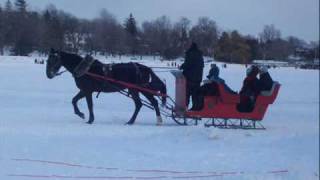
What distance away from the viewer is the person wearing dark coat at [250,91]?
10523mm

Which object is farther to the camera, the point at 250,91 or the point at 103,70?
the point at 103,70

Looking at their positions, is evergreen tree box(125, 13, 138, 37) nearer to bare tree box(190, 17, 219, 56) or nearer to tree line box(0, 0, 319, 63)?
tree line box(0, 0, 319, 63)

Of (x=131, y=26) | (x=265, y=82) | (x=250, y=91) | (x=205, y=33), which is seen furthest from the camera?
(x=250, y=91)

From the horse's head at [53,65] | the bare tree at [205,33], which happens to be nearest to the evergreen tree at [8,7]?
the bare tree at [205,33]

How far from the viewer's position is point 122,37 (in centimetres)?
757

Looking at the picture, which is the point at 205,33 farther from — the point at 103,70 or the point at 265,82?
the point at 103,70

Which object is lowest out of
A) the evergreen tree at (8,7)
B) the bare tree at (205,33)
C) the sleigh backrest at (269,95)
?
the sleigh backrest at (269,95)

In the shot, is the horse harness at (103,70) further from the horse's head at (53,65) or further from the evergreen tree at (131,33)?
the evergreen tree at (131,33)

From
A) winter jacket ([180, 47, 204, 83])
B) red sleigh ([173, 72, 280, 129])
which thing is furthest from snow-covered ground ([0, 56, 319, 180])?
winter jacket ([180, 47, 204, 83])

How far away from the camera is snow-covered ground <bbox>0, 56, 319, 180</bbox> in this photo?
6391 mm

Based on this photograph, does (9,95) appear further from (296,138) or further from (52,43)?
(296,138)

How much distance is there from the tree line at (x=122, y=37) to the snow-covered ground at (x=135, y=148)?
0.45 m

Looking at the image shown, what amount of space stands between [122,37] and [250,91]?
3589mm

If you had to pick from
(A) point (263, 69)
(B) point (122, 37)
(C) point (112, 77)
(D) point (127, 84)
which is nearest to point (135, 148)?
(B) point (122, 37)
